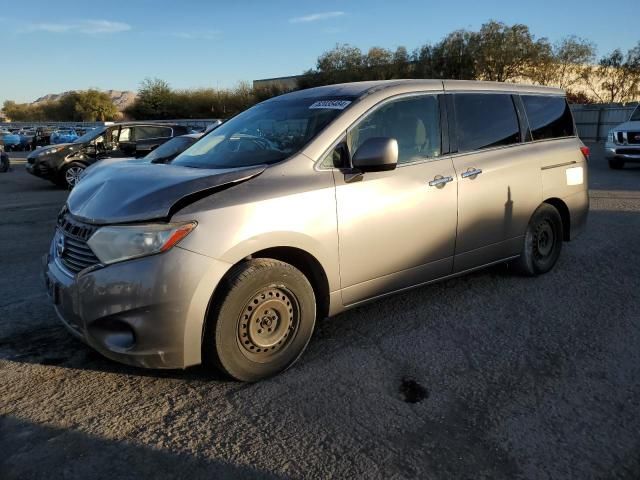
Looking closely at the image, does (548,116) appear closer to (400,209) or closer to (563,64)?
(400,209)

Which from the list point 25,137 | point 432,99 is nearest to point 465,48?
point 25,137

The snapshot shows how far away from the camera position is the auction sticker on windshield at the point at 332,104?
12.0 ft

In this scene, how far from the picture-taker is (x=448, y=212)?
4.00 meters

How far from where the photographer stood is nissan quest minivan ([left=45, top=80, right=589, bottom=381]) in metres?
2.80

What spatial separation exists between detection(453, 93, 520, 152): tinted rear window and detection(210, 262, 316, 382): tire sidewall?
189cm

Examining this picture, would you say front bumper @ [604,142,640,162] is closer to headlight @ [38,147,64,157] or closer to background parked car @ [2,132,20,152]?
headlight @ [38,147,64,157]

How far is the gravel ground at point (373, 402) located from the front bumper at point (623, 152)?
12221 millimetres

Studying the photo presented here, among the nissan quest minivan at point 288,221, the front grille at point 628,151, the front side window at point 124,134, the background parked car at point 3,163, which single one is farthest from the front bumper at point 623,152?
the background parked car at point 3,163

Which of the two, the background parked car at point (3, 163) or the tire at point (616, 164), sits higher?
the background parked car at point (3, 163)

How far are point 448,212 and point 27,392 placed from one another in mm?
3077

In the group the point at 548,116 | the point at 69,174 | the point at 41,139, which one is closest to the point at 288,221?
the point at 548,116

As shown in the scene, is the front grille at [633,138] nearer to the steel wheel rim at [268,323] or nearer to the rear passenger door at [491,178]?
the rear passenger door at [491,178]

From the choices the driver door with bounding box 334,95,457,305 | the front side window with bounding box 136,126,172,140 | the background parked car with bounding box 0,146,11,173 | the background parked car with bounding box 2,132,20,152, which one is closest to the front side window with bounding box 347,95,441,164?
the driver door with bounding box 334,95,457,305

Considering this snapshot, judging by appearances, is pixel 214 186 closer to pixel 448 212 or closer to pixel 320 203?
pixel 320 203
